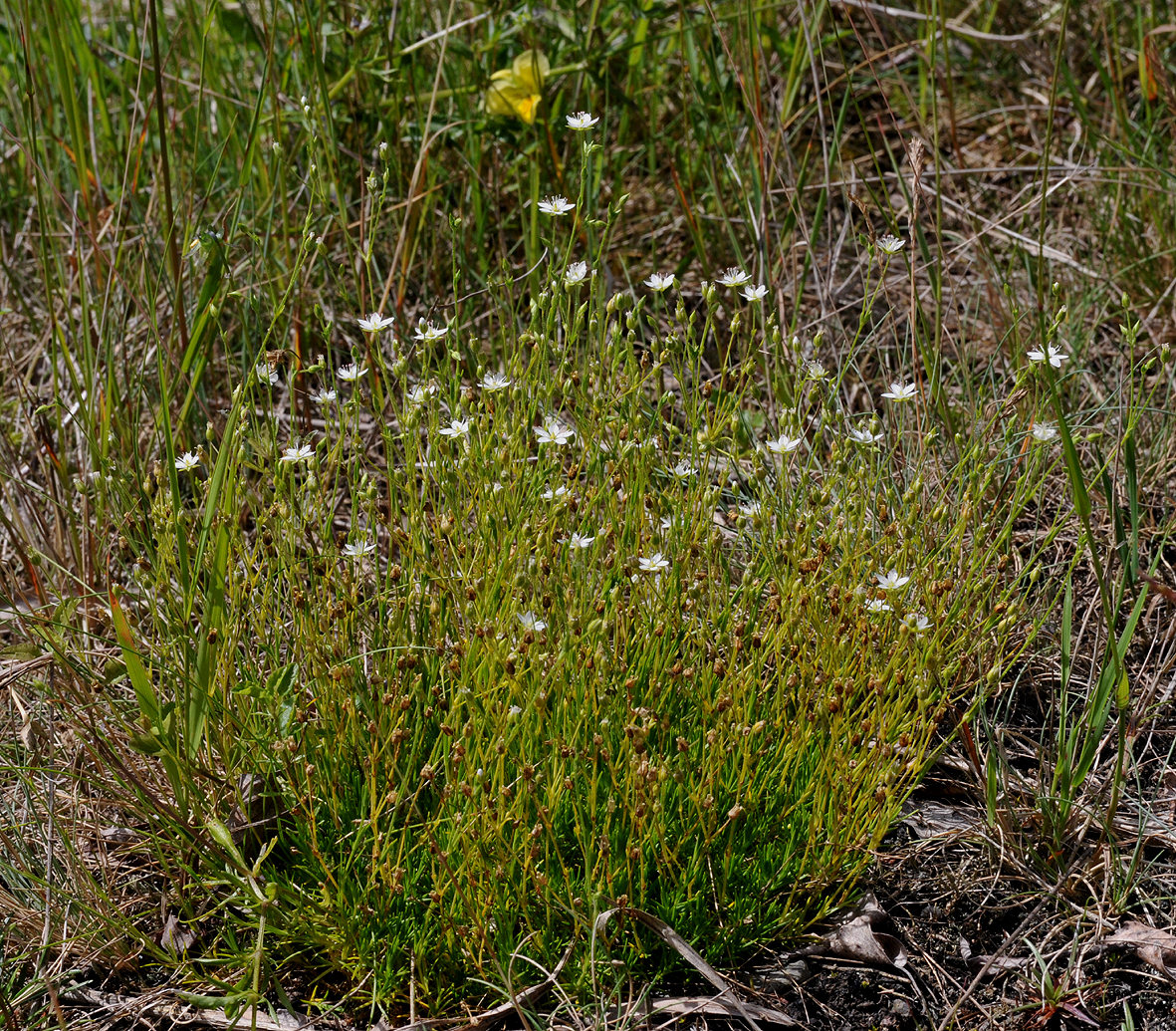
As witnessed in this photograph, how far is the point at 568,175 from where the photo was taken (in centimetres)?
346

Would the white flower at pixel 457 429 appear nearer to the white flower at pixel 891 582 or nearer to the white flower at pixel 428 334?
the white flower at pixel 428 334

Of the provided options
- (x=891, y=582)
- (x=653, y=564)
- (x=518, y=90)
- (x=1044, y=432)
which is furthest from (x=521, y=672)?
(x=518, y=90)

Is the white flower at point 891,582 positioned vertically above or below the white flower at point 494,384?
below

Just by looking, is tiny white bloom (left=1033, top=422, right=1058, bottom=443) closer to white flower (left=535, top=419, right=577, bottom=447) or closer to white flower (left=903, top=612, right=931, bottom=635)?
white flower (left=903, top=612, right=931, bottom=635)

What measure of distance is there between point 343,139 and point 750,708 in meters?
2.50

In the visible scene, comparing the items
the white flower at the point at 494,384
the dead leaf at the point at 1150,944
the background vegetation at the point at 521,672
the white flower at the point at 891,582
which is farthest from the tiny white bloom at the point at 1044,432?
the white flower at the point at 494,384

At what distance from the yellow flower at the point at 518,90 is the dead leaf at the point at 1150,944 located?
7.96ft

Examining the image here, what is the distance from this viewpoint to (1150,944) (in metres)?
1.88

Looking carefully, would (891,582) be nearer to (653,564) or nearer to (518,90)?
(653,564)

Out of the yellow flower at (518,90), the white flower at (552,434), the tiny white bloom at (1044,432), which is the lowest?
the tiny white bloom at (1044,432)

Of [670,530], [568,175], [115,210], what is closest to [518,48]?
[568,175]

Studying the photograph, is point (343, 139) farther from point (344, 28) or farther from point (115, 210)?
point (115, 210)

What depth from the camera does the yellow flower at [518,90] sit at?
3174 millimetres

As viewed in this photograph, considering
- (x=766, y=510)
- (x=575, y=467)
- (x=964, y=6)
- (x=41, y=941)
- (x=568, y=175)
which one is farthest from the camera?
(x=964, y=6)
